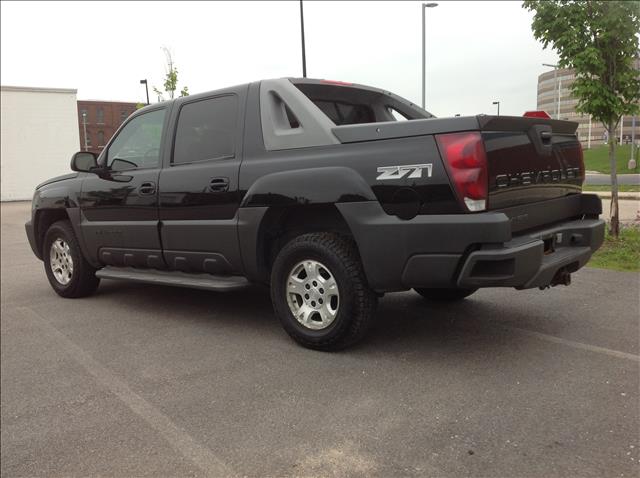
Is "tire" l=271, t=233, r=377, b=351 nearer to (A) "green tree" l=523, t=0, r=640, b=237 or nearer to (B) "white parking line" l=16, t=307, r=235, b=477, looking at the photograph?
(B) "white parking line" l=16, t=307, r=235, b=477

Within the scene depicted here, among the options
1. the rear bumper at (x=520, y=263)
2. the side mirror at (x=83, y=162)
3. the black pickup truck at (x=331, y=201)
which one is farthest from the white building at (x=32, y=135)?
the rear bumper at (x=520, y=263)

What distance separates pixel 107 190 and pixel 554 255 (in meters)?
4.06

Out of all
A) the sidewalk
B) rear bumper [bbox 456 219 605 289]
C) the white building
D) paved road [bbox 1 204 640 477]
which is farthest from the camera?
the white building

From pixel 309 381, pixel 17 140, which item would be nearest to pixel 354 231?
pixel 309 381

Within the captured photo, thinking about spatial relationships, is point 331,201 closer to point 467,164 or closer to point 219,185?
point 467,164

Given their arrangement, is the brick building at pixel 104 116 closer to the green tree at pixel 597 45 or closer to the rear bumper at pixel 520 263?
the green tree at pixel 597 45

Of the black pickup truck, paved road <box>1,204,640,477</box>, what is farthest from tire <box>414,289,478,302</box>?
paved road <box>1,204,640,477</box>

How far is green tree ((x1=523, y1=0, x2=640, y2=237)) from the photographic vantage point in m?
7.10

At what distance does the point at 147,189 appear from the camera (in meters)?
5.08

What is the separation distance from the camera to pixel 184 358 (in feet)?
13.6

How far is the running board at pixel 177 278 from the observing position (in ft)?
14.8

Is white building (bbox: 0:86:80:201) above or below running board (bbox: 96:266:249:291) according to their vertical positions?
above

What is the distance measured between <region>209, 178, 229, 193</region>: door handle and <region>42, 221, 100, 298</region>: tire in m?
2.31

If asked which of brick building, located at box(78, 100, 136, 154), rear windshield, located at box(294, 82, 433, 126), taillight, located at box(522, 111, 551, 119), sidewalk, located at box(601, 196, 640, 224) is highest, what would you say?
brick building, located at box(78, 100, 136, 154)
